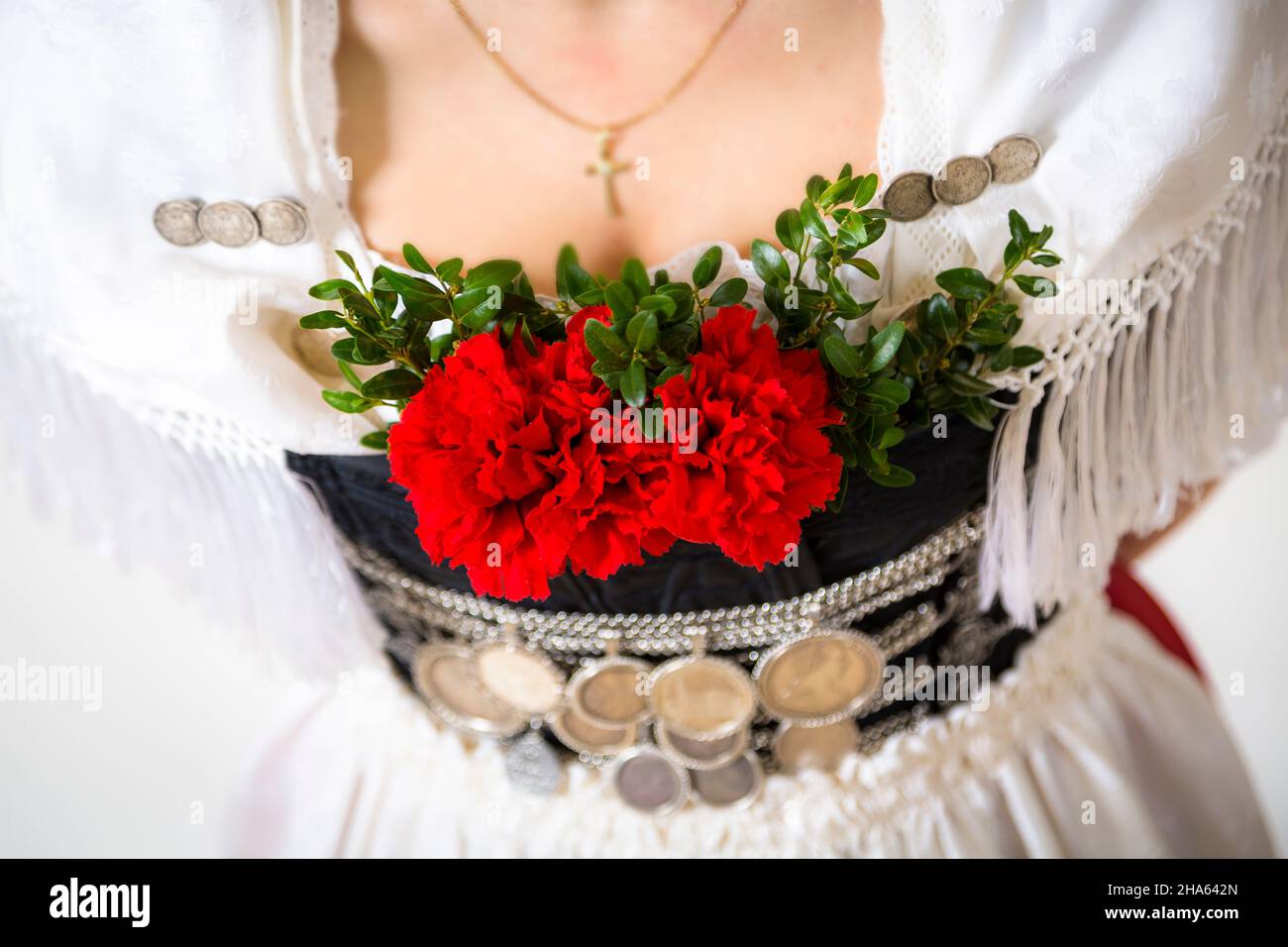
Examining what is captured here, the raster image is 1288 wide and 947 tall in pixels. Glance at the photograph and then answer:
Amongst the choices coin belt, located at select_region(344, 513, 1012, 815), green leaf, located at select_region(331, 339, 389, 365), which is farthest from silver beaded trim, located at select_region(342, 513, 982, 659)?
green leaf, located at select_region(331, 339, 389, 365)

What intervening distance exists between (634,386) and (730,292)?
0.09 meters

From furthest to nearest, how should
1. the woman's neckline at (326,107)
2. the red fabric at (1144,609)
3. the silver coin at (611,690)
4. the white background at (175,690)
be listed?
the white background at (175,690) → the red fabric at (1144,609) → the silver coin at (611,690) → the woman's neckline at (326,107)

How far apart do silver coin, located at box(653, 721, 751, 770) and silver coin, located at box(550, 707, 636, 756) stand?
2cm

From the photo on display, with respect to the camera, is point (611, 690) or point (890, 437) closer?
point (890, 437)

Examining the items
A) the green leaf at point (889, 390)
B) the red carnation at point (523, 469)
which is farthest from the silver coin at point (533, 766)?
the green leaf at point (889, 390)

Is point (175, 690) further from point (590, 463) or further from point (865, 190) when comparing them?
point (865, 190)

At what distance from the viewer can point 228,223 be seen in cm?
53

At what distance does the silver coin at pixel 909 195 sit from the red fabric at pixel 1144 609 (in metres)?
0.53

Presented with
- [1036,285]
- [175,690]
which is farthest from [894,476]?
[175,690]

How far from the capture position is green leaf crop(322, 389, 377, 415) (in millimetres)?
519

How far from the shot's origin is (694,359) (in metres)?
0.44

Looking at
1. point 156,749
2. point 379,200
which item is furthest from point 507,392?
point 156,749

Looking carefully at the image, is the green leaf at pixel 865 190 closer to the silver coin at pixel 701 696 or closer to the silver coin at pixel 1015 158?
the silver coin at pixel 1015 158

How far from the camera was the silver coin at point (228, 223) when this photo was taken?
53 cm
